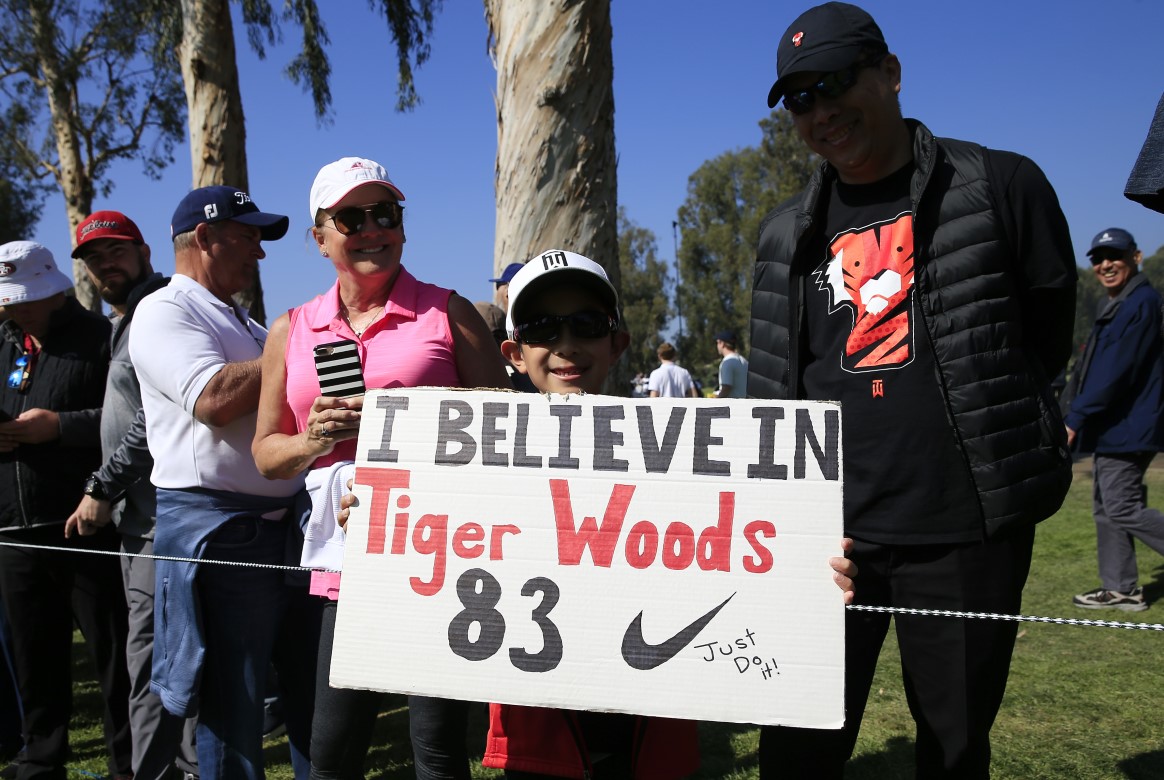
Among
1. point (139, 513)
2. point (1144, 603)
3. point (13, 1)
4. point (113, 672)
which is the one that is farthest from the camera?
point (13, 1)

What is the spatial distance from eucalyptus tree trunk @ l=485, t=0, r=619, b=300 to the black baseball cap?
169cm

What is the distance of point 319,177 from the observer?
2307 mm

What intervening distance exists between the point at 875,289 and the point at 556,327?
2.56 ft

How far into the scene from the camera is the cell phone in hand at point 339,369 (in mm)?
2059

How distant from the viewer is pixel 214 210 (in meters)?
2.86

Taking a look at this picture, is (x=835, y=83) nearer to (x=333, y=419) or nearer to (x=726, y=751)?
(x=333, y=419)

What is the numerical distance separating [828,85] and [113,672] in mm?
3697

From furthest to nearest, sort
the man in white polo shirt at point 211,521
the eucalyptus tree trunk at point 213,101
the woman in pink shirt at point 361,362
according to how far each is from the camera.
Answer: the eucalyptus tree trunk at point 213,101 < the man in white polo shirt at point 211,521 < the woman in pink shirt at point 361,362

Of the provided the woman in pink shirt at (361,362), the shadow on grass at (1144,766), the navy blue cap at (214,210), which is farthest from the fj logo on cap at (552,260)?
the shadow on grass at (1144,766)

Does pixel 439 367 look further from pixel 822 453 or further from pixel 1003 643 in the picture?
pixel 1003 643

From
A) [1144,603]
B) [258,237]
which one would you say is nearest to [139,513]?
[258,237]

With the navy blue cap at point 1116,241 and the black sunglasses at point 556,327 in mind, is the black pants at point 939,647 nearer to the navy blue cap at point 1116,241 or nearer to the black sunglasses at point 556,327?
the black sunglasses at point 556,327

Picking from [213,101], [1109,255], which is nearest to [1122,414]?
[1109,255]

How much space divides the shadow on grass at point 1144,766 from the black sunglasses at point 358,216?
132 inches
